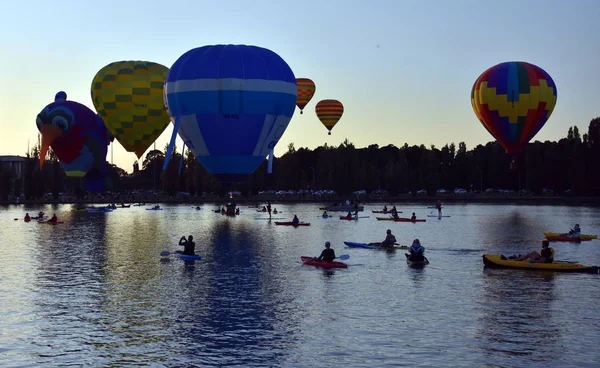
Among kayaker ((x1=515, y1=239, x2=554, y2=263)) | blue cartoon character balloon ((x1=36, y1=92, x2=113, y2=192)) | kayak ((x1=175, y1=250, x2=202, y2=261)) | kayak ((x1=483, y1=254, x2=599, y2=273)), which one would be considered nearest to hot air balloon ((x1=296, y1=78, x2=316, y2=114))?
blue cartoon character balloon ((x1=36, y1=92, x2=113, y2=192))

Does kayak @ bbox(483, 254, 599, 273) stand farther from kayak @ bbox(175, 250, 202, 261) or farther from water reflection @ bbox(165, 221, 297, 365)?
kayak @ bbox(175, 250, 202, 261)

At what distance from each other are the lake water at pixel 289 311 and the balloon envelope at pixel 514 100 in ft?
126

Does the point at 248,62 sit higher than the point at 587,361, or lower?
higher

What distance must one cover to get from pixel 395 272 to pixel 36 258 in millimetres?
26899

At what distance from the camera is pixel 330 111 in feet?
522

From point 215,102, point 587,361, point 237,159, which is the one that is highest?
point 215,102

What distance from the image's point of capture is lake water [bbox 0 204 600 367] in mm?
27050

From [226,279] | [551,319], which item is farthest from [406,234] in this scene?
[551,319]

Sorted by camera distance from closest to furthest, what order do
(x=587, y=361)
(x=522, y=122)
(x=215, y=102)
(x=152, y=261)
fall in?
(x=587, y=361) → (x=152, y=261) → (x=215, y=102) → (x=522, y=122)

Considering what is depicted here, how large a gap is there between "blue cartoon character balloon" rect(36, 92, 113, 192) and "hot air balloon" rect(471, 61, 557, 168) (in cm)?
5684

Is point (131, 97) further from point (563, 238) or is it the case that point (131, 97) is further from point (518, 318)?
point (518, 318)

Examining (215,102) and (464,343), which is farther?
(215,102)

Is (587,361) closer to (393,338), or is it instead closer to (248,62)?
(393,338)

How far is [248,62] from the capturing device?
6856cm
